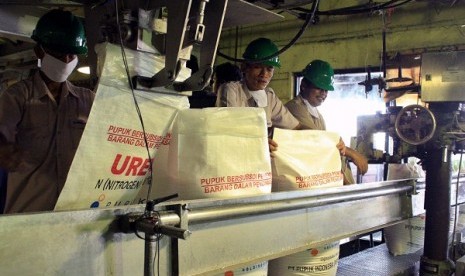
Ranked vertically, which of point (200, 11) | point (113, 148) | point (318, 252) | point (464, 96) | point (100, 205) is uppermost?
point (200, 11)

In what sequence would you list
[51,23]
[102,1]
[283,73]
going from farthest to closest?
[283,73], [51,23], [102,1]

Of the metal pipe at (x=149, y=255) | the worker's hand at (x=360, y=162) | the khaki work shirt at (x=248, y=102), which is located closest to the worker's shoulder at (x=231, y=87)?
the khaki work shirt at (x=248, y=102)

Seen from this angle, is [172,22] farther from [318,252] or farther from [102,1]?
[318,252]

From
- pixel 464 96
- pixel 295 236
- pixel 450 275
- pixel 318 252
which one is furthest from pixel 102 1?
pixel 450 275

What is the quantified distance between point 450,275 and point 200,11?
5.69 feet

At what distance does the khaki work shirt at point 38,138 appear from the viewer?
1461mm

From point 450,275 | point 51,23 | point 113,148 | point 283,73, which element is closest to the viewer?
point 113,148

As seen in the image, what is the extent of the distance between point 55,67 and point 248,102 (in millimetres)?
948

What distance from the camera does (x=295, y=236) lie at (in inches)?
Answer: 46.7

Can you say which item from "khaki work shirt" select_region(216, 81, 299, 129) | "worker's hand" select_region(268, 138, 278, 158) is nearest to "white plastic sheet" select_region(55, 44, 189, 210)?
"worker's hand" select_region(268, 138, 278, 158)

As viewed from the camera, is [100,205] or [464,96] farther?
[464,96]

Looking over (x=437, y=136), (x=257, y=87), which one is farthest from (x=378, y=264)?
(x=257, y=87)

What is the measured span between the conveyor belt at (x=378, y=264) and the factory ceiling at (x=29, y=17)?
1.32 metres

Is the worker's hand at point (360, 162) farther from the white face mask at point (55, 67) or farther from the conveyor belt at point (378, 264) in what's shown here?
the white face mask at point (55, 67)
